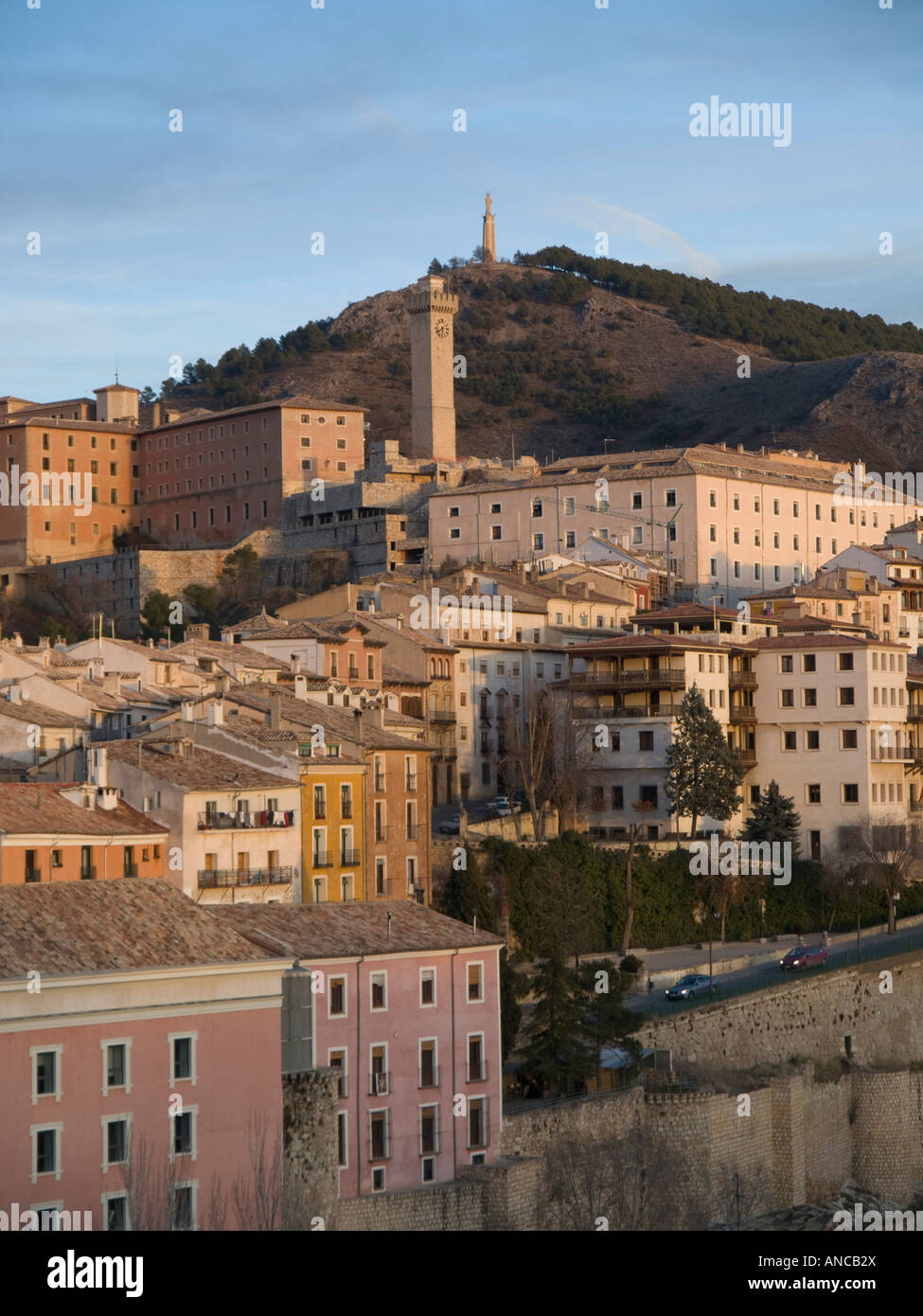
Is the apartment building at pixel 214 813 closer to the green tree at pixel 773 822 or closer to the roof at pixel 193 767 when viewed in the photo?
the roof at pixel 193 767

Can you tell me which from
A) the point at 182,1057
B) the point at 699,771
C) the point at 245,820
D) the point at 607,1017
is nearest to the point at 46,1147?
the point at 182,1057

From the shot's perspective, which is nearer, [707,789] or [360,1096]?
[360,1096]

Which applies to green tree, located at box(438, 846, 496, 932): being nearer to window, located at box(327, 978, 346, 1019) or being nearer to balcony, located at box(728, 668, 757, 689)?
window, located at box(327, 978, 346, 1019)

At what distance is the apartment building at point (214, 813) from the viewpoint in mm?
45969

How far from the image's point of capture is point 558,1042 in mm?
43938

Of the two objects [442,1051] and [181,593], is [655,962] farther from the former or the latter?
[181,593]

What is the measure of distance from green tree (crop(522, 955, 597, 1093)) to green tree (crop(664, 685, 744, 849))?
2330cm

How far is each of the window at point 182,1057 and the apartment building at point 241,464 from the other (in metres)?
83.4

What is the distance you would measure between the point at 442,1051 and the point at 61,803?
8748 millimetres

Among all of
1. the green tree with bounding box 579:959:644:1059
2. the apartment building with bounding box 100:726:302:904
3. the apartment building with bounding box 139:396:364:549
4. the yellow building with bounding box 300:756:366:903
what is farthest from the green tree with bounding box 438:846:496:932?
the apartment building with bounding box 139:396:364:549

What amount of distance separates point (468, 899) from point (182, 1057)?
22.6 metres

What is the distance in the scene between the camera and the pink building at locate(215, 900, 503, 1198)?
126 feet
